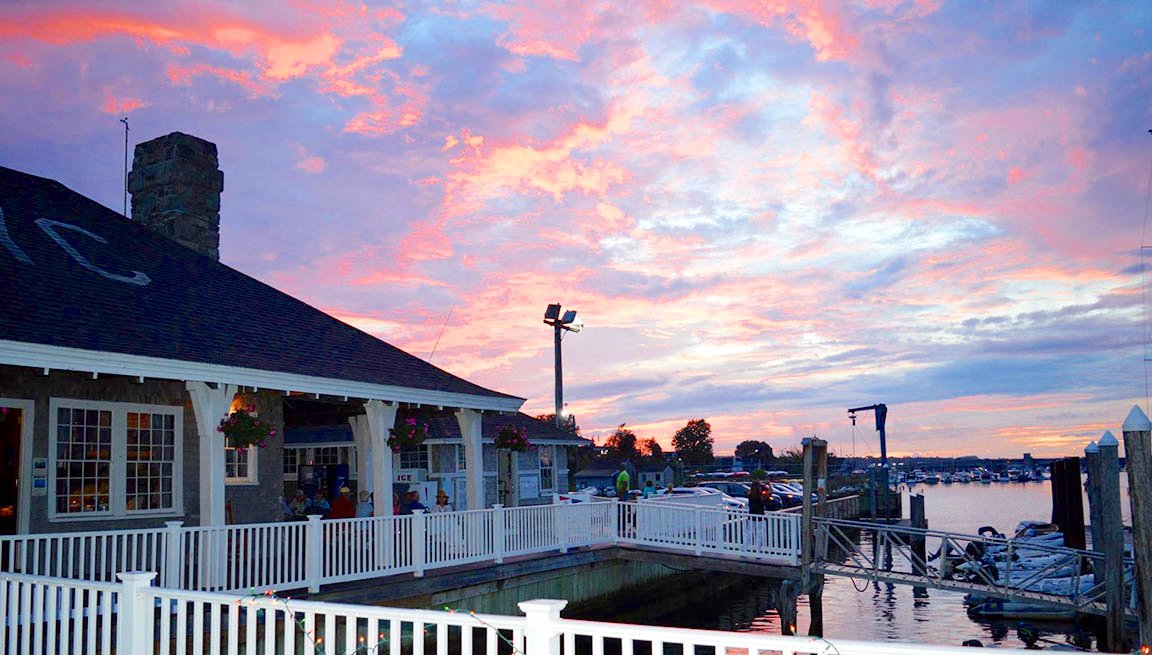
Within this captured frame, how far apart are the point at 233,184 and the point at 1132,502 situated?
2058 centimetres

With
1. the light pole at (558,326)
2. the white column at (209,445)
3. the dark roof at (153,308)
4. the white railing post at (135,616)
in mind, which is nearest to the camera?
the white railing post at (135,616)

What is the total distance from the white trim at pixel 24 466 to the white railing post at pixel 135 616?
24.3 feet

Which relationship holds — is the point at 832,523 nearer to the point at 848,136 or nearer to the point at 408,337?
the point at 848,136

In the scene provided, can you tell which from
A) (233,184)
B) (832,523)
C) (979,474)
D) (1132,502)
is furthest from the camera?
(979,474)

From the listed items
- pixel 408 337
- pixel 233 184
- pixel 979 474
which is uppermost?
pixel 233 184

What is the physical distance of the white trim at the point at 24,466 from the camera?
514 inches

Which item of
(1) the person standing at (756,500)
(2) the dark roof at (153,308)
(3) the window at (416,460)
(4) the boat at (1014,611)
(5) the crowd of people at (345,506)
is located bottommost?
(4) the boat at (1014,611)

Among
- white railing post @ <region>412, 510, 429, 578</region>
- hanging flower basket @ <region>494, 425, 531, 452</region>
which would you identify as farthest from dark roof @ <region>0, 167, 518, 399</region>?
white railing post @ <region>412, 510, 429, 578</region>

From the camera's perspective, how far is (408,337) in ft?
121

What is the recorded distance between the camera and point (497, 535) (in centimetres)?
1770

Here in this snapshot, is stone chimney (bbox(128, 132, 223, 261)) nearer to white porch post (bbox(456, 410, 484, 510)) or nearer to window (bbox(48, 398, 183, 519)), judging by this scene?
window (bbox(48, 398, 183, 519))

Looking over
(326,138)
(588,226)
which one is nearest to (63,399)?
(326,138)

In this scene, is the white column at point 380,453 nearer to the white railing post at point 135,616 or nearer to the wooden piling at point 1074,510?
the white railing post at point 135,616

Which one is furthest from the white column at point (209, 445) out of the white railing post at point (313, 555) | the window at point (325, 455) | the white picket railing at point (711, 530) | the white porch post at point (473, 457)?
the window at point (325, 455)
